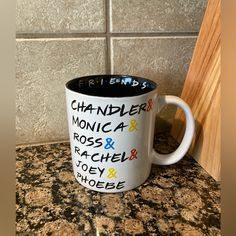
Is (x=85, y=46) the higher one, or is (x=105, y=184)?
(x=85, y=46)

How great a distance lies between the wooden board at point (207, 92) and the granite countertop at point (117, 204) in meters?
0.02

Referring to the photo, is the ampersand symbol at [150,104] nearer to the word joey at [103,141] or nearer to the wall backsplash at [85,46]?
the word joey at [103,141]

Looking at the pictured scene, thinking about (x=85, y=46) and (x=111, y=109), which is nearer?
(x=111, y=109)

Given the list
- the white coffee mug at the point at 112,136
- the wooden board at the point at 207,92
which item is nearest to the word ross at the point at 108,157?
the white coffee mug at the point at 112,136

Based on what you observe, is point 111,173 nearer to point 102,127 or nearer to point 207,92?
point 102,127

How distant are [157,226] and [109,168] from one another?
0.24 feet

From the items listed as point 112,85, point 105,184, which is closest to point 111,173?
point 105,184

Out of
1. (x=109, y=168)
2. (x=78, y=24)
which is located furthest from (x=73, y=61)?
(x=109, y=168)

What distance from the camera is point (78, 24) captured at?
379 mm

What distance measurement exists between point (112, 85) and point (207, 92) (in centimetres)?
12

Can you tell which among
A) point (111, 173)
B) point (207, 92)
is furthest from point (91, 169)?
point (207, 92)

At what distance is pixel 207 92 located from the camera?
14.0 inches

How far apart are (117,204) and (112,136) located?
0.07 m

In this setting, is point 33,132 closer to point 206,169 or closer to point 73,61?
point 73,61
